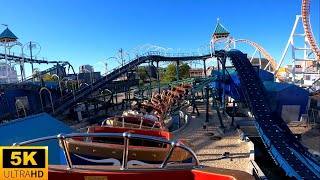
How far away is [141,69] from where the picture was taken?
63.3 m

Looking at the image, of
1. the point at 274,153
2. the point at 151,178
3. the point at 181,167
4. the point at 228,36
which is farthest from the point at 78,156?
the point at 228,36

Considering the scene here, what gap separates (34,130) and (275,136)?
11.4 meters

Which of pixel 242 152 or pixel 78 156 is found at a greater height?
pixel 78 156

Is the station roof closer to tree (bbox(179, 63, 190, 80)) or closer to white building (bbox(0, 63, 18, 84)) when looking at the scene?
white building (bbox(0, 63, 18, 84))

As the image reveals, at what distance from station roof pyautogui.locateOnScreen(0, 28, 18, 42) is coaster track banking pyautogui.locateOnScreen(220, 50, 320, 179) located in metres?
30.4

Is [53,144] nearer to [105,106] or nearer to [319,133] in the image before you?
[319,133]

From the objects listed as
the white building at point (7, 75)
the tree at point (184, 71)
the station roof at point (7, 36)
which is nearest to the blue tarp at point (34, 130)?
the white building at point (7, 75)

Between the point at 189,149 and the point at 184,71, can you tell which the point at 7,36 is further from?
the point at 189,149

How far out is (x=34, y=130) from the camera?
5.87 metres

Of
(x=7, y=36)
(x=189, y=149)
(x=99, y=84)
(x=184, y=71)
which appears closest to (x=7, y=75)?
(x=7, y=36)

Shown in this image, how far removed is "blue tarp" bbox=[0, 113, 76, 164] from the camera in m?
5.31

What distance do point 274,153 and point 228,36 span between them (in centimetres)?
2827

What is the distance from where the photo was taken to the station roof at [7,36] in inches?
1329

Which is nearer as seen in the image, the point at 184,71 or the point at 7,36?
the point at 7,36
